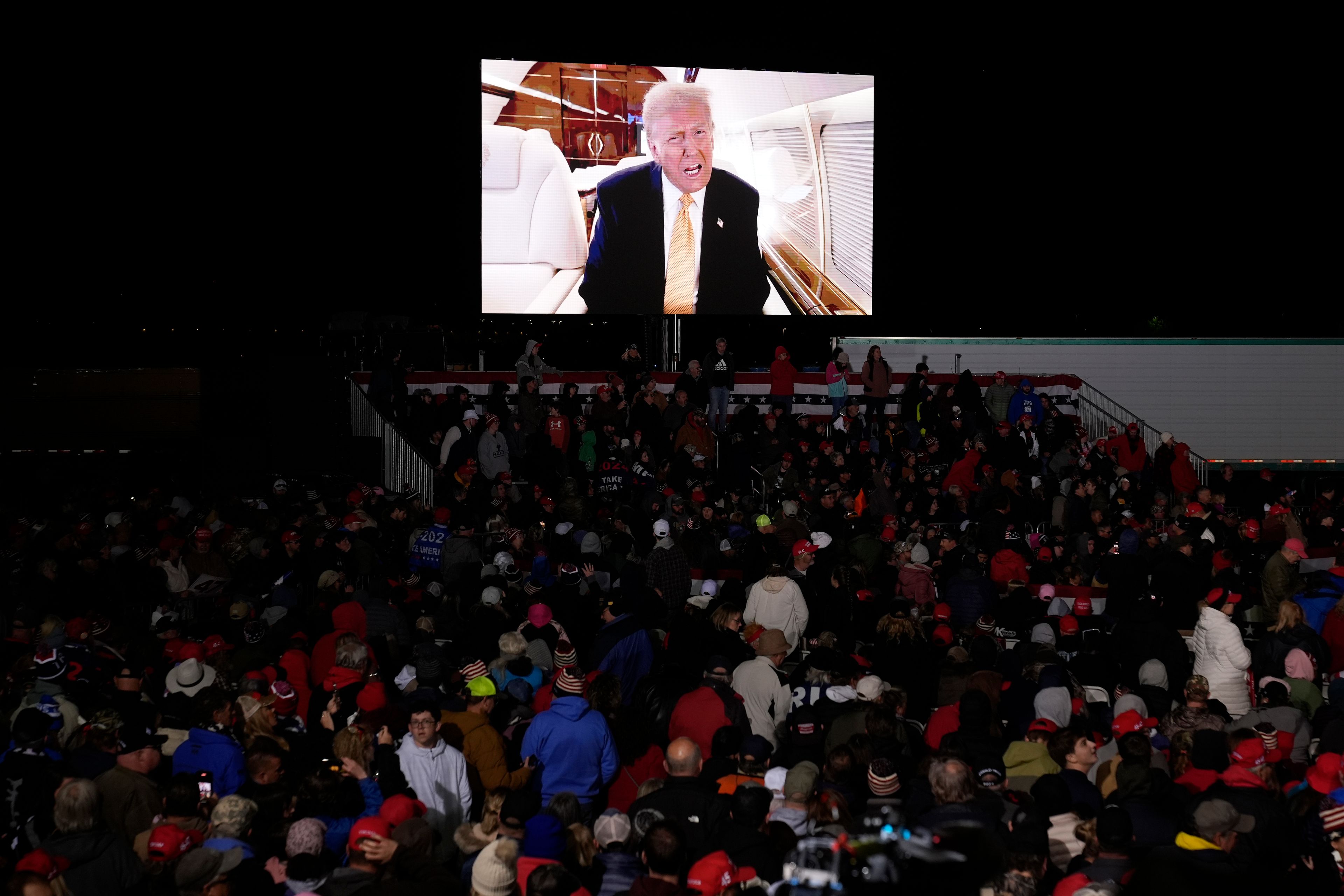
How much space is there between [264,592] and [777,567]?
4.77m

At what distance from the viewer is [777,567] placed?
34.4 feet

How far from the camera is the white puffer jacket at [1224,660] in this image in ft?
30.9

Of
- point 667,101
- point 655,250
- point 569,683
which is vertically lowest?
point 569,683

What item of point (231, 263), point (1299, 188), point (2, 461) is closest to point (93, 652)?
point (2, 461)

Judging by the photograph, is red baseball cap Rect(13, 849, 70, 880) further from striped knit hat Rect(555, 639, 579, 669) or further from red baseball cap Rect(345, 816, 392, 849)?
striped knit hat Rect(555, 639, 579, 669)

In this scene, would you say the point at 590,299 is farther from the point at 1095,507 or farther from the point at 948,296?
the point at 948,296

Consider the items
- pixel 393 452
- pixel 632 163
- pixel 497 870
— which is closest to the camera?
pixel 497 870

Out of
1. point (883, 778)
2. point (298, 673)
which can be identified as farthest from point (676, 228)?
point (883, 778)

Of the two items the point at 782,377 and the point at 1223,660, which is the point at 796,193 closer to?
the point at 782,377

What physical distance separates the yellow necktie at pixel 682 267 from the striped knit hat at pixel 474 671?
46.6 feet

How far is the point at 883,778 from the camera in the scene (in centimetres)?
675

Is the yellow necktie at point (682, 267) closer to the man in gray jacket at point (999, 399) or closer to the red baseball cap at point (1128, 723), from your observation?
the man in gray jacket at point (999, 399)

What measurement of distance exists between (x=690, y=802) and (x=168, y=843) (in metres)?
2.38

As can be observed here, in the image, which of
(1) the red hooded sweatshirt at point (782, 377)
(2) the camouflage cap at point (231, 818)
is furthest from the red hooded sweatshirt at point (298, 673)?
(1) the red hooded sweatshirt at point (782, 377)
